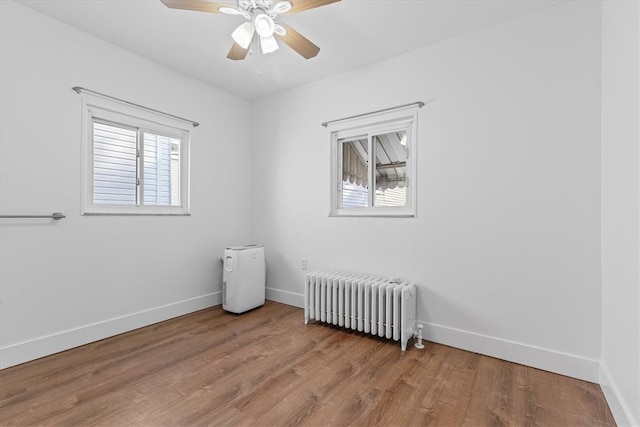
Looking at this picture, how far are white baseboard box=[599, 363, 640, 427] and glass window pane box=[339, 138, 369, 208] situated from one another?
2125 millimetres

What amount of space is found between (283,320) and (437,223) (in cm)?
183

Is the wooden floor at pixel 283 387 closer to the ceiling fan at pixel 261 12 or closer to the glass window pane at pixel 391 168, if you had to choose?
the glass window pane at pixel 391 168

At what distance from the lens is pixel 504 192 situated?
2287 mm

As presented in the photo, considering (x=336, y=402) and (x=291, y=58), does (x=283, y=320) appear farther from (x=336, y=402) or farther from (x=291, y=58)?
(x=291, y=58)

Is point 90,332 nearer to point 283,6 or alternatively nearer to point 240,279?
point 240,279

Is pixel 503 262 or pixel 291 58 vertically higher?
pixel 291 58

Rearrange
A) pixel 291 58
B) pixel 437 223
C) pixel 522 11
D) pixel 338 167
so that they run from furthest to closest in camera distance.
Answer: pixel 338 167
pixel 291 58
pixel 437 223
pixel 522 11

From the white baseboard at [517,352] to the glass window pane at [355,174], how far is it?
1.40m

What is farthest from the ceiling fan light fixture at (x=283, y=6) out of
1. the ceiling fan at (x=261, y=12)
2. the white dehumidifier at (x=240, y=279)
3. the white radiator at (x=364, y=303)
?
the white dehumidifier at (x=240, y=279)

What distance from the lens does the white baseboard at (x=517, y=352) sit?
1982mm

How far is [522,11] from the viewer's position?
218 cm

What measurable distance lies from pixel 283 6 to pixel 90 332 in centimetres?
298

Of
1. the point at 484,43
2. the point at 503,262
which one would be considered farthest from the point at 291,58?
the point at 503,262

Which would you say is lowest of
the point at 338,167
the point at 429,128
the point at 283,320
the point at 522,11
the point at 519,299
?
the point at 283,320
